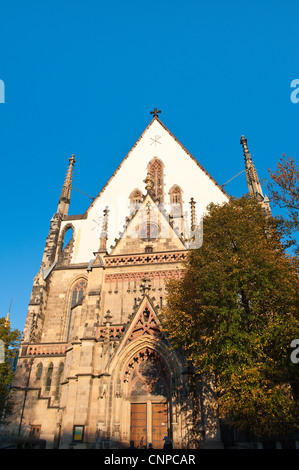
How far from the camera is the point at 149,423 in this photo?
16656mm

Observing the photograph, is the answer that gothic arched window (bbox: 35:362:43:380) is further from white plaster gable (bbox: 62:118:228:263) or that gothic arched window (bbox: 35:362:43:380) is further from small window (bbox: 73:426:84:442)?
white plaster gable (bbox: 62:118:228:263)

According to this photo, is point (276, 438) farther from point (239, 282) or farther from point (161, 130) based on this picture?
point (161, 130)

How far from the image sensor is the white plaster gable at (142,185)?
2769cm

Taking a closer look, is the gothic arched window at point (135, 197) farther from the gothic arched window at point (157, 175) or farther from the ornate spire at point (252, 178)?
the ornate spire at point (252, 178)

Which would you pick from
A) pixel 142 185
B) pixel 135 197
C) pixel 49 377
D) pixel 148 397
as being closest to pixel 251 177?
pixel 142 185

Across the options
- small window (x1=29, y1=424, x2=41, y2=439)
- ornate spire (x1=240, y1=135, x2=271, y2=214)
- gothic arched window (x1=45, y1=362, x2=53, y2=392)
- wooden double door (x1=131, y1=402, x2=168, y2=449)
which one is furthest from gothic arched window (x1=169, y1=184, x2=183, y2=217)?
small window (x1=29, y1=424, x2=41, y2=439)

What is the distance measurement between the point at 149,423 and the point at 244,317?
7.73m

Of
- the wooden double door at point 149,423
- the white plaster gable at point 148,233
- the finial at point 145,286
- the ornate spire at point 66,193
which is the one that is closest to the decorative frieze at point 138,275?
the finial at point 145,286

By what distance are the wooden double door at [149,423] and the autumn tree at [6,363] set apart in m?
8.02

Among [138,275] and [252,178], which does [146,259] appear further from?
[252,178]

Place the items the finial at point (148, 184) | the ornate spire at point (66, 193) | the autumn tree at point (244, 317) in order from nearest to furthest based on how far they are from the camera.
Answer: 1. the autumn tree at point (244, 317)
2. the finial at point (148, 184)
3. the ornate spire at point (66, 193)

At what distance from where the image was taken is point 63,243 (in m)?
28.4
